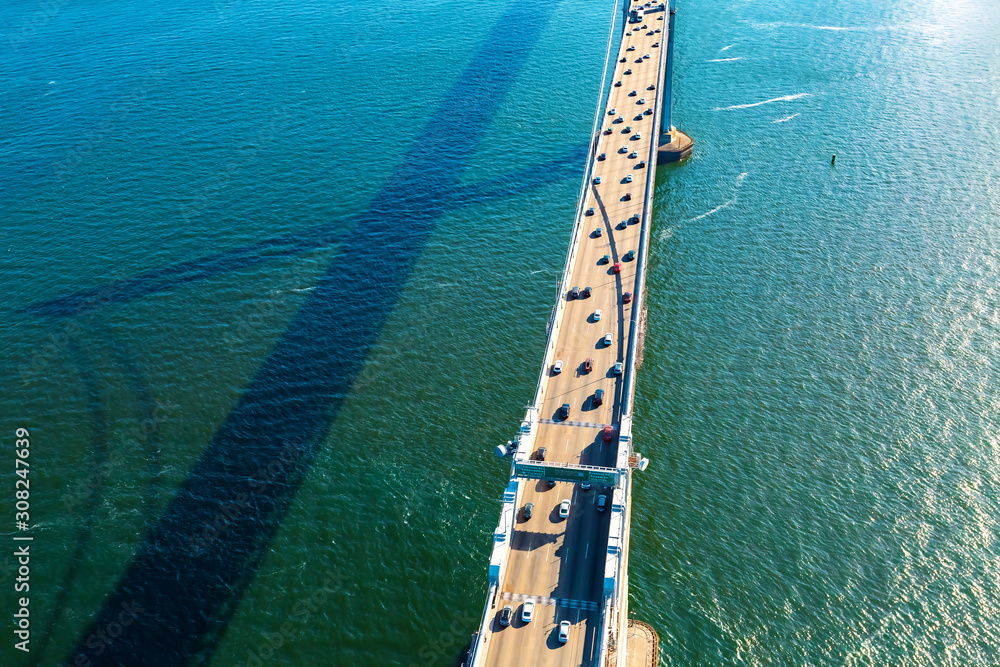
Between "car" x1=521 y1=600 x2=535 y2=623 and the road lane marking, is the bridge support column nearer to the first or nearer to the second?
the road lane marking

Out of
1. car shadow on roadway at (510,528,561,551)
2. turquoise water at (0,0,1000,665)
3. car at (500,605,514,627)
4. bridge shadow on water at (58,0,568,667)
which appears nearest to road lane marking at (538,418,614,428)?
turquoise water at (0,0,1000,665)

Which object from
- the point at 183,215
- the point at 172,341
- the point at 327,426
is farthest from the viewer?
the point at 183,215

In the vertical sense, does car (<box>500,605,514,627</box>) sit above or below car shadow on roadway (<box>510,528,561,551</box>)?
below

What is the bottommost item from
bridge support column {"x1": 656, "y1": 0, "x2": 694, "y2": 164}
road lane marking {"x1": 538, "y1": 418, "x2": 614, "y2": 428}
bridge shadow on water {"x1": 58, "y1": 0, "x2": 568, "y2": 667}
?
bridge shadow on water {"x1": 58, "y1": 0, "x2": 568, "y2": 667}

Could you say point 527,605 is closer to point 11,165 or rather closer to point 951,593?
point 951,593

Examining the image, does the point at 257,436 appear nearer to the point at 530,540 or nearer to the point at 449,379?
the point at 449,379

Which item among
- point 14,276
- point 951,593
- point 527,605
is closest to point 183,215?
point 14,276

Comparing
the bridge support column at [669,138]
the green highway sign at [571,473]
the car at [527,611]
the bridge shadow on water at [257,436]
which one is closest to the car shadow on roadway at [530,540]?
the green highway sign at [571,473]
